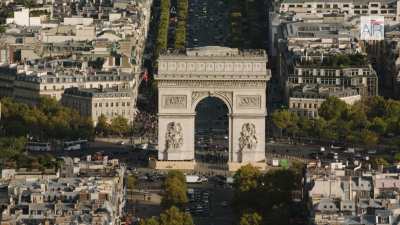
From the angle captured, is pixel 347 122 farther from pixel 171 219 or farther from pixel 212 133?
pixel 171 219

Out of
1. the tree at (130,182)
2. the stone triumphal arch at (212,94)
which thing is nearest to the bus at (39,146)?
the stone triumphal arch at (212,94)

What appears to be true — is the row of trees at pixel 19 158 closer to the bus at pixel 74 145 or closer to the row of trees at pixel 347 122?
the bus at pixel 74 145

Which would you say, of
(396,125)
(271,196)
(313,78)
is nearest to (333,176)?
(271,196)

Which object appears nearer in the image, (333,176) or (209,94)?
(333,176)

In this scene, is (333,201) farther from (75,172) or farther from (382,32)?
(382,32)

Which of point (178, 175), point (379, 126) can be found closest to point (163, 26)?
point (379, 126)
